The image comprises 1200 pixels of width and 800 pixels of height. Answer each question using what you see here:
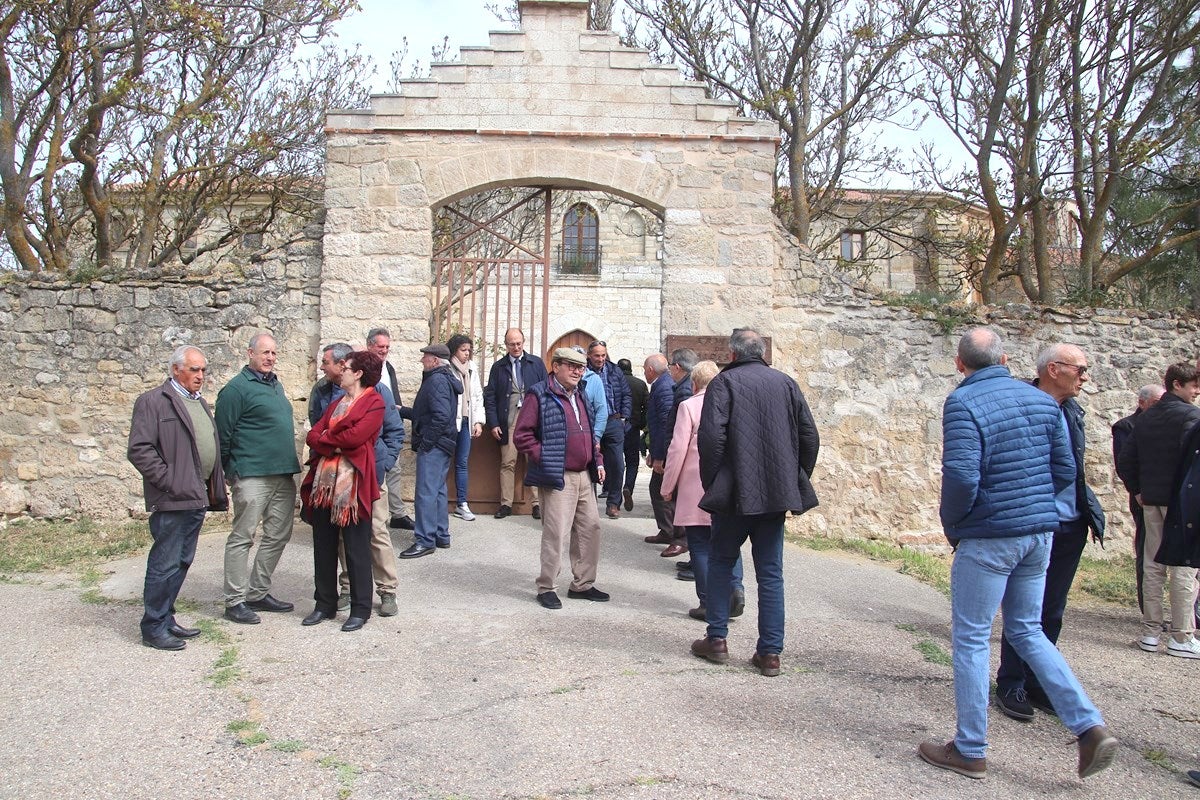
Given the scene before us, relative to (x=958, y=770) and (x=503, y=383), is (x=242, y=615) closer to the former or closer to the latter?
(x=503, y=383)

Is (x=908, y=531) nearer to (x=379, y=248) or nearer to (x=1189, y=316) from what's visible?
(x=1189, y=316)

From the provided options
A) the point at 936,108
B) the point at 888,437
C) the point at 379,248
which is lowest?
the point at 888,437

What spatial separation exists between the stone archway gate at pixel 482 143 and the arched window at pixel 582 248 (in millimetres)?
15474

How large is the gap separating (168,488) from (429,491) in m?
2.48

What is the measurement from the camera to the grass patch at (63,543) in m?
6.83

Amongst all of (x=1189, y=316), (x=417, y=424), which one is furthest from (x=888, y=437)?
(x=417, y=424)

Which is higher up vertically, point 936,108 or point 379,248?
point 936,108

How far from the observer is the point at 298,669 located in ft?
15.0

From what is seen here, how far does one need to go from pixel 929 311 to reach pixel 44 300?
27.2ft

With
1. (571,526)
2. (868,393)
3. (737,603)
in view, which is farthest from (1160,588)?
(571,526)

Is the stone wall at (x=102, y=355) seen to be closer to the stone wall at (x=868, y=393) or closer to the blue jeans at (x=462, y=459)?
the blue jeans at (x=462, y=459)

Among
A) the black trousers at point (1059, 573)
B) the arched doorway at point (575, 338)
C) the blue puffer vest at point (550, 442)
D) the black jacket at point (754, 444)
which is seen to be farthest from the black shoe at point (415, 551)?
the arched doorway at point (575, 338)

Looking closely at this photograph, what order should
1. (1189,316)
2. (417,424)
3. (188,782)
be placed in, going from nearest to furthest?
1. (188,782)
2. (417,424)
3. (1189,316)

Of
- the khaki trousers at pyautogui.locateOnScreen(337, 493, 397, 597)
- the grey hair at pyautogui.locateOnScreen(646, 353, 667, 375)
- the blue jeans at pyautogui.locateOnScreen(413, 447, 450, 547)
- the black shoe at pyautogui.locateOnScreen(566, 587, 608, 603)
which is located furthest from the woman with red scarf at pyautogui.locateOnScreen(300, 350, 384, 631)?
the grey hair at pyautogui.locateOnScreen(646, 353, 667, 375)
